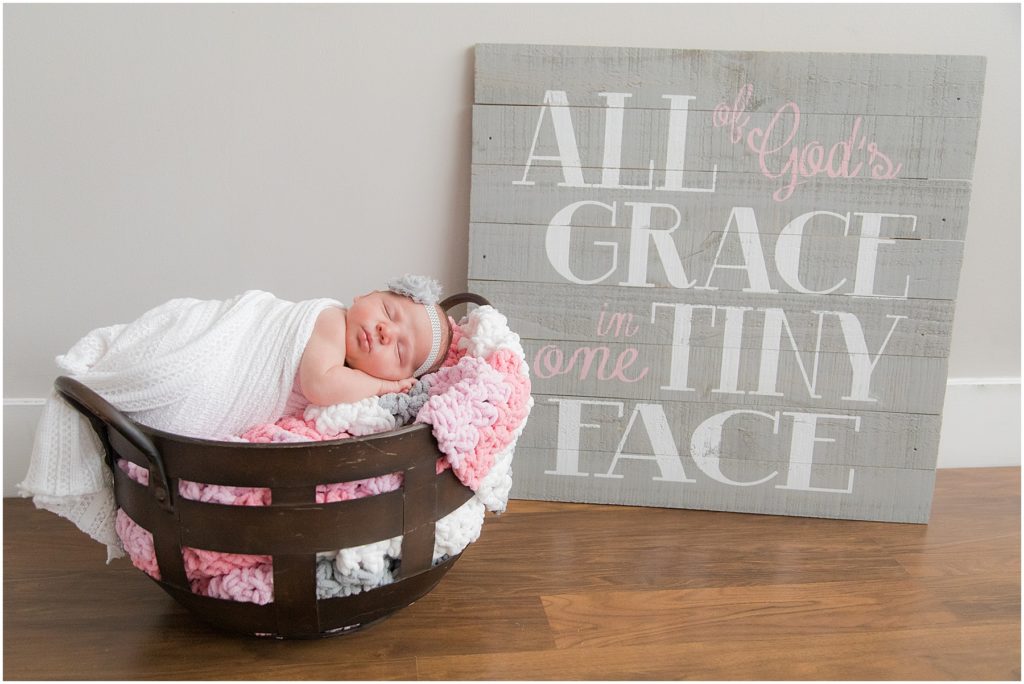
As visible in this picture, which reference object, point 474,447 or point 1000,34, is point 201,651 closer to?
point 474,447

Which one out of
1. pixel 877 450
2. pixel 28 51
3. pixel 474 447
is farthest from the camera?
pixel 877 450

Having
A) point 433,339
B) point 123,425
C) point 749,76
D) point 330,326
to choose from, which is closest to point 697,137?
point 749,76

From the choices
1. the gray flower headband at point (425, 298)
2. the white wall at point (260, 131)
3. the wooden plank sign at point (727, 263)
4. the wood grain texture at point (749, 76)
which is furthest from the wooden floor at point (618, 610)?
the wood grain texture at point (749, 76)

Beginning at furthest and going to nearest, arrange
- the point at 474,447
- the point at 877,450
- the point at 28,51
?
the point at 877,450, the point at 28,51, the point at 474,447

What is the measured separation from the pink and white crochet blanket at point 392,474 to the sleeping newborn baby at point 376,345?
28 millimetres

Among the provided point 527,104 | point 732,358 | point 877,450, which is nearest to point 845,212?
point 732,358

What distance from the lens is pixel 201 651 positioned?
0.99 meters

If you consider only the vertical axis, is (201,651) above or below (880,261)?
below

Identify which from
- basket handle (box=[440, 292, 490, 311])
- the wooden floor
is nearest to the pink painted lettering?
basket handle (box=[440, 292, 490, 311])

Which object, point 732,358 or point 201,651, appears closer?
point 201,651

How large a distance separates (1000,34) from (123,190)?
1550mm

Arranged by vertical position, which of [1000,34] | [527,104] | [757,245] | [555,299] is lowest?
[555,299]

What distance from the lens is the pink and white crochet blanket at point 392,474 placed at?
35.2 inches

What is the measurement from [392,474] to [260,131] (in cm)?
A: 75
